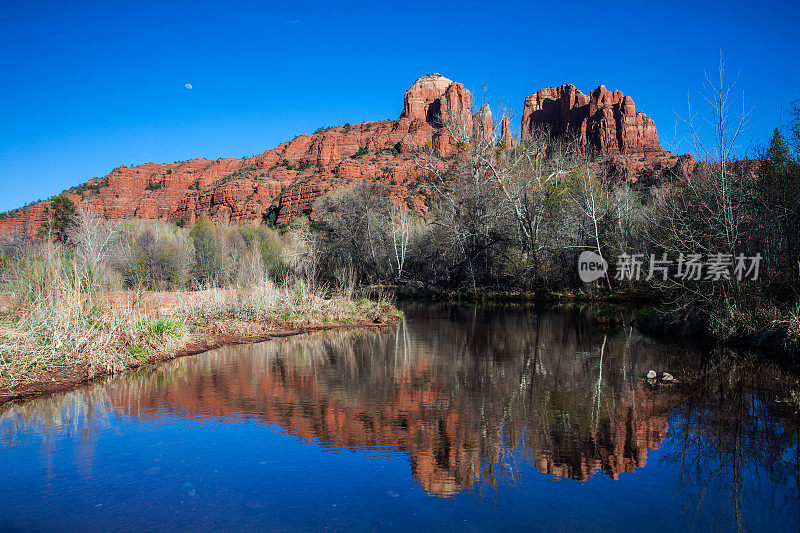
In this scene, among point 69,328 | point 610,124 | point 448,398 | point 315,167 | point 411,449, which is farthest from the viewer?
point 315,167

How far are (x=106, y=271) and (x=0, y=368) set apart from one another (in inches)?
166

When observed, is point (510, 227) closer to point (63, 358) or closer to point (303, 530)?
point (63, 358)

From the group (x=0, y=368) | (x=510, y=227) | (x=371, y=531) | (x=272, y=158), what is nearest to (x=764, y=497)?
(x=371, y=531)

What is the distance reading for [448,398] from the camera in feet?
26.4

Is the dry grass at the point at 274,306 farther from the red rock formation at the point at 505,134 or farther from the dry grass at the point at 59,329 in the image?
the red rock formation at the point at 505,134

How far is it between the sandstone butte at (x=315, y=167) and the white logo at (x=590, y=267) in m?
46.1

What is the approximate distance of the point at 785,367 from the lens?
10000 mm

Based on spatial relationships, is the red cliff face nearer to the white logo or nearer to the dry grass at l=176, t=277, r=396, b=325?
the white logo

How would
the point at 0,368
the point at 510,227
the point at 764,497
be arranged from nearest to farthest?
the point at 764,497, the point at 0,368, the point at 510,227

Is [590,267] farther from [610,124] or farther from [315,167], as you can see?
[610,124]

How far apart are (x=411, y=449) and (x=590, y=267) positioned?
26.2 metres

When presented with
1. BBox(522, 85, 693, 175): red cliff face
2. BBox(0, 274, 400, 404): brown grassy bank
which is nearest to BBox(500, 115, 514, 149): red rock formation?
BBox(0, 274, 400, 404): brown grassy bank

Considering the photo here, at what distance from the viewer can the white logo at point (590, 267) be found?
28.7 m

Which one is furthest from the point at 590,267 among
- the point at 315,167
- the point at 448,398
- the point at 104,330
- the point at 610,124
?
the point at 610,124
